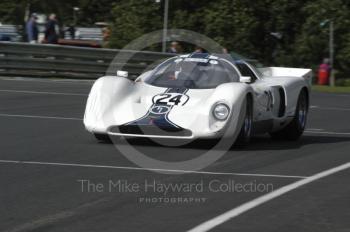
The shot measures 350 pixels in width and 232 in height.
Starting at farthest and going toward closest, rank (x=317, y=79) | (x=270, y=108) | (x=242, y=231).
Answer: (x=317, y=79), (x=270, y=108), (x=242, y=231)

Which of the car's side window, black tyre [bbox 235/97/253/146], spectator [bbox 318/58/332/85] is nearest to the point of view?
black tyre [bbox 235/97/253/146]

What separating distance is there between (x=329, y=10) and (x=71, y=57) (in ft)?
63.6

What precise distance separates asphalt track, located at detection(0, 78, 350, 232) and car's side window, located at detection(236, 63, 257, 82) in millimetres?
874

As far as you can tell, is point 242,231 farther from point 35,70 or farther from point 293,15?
point 293,15

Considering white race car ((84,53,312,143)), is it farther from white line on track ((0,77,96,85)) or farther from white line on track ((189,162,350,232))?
white line on track ((0,77,96,85))

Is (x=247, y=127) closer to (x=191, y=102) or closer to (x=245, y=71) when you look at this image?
(x=191, y=102)

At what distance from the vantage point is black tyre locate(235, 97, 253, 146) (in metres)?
11.9

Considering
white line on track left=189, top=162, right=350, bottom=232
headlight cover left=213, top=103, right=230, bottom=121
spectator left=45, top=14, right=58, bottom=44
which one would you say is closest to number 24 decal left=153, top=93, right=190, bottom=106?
headlight cover left=213, top=103, right=230, bottom=121

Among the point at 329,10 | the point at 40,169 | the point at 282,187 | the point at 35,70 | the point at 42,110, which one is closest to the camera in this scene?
the point at 282,187

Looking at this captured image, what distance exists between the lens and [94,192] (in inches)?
331

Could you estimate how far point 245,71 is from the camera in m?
12.9

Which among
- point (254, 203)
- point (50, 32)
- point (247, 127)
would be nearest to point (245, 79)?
point (247, 127)

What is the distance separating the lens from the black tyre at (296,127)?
13672mm

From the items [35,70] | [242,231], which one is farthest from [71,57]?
[242,231]
